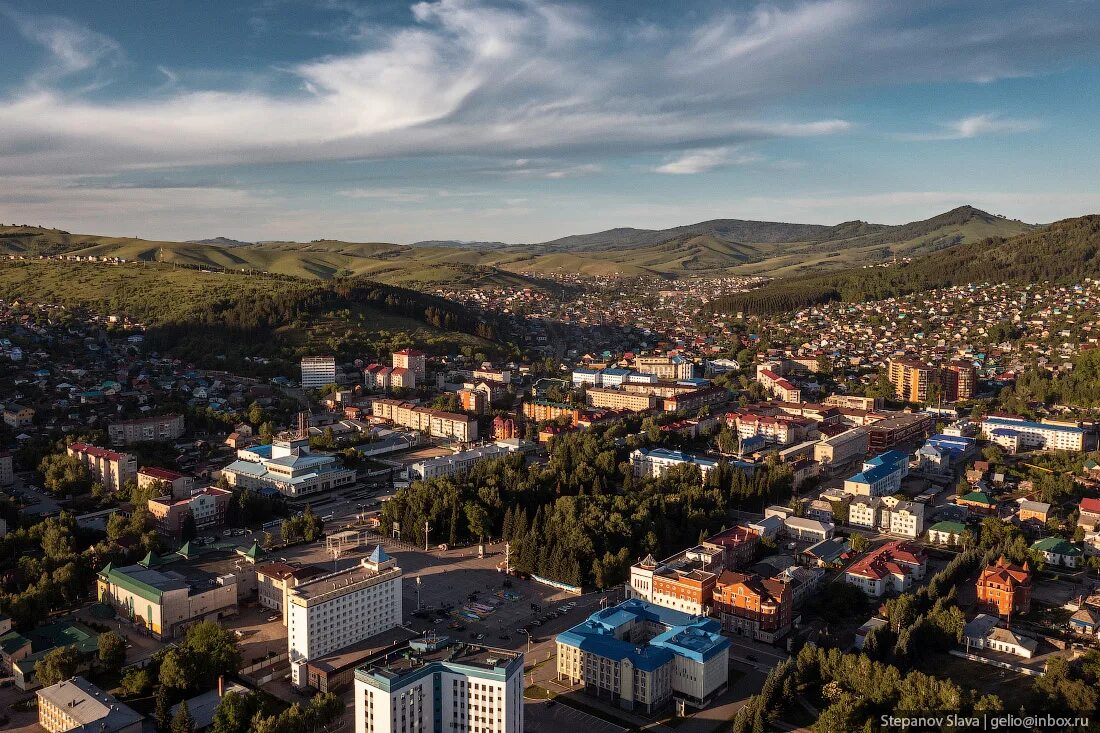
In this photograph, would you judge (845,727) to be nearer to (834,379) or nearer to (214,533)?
(214,533)

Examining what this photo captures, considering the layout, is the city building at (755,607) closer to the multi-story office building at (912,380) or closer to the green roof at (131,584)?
the green roof at (131,584)

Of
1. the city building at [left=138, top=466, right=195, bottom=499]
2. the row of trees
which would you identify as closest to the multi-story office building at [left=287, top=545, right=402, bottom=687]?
the row of trees

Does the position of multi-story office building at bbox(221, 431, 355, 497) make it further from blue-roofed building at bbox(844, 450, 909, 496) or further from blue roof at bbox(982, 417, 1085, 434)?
blue roof at bbox(982, 417, 1085, 434)

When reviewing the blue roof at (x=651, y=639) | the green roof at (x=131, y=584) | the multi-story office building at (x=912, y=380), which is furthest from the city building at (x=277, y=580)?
the multi-story office building at (x=912, y=380)

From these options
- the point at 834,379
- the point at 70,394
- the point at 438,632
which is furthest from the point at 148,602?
the point at 834,379

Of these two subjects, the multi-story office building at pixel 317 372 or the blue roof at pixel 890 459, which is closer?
the blue roof at pixel 890 459
